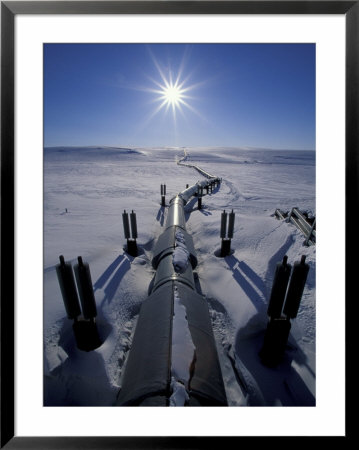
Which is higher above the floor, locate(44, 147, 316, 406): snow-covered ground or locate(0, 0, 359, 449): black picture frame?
locate(0, 0, 359, 449): black picture frame

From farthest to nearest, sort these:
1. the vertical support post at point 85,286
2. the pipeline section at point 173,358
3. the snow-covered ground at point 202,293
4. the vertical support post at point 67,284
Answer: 1. the vertical support post at point 85,286
2. the vertical support post at point 67,284
3. the snow-covered ground at point 202,293
4. the pipeline section at point 173,358

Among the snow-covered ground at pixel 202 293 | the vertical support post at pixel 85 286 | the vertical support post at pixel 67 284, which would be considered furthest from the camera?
the vertical support post at pixel 85 286

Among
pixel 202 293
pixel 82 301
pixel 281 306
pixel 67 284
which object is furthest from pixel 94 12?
pixel 202 293

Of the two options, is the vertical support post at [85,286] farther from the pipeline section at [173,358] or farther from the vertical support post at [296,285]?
the vertical support post at [296,285]

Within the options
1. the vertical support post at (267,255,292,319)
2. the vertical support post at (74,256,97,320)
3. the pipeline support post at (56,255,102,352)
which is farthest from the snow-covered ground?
the vertical support post at (267,255,292,319)

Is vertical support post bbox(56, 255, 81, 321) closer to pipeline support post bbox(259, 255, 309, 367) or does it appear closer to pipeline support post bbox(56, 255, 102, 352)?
pipeline support post bbox(56, 255, 102, 352)

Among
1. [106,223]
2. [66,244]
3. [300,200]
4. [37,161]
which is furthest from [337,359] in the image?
[300,200]

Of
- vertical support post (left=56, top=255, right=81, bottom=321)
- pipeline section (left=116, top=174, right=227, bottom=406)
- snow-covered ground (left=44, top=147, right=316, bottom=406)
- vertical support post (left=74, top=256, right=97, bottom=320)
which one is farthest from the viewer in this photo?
vertical support post (left=74, top=256, right=97, bottom=320)

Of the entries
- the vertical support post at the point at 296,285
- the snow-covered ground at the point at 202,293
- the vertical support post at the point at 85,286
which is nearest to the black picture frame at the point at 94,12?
the snow-covered ground at the point at 202,293
